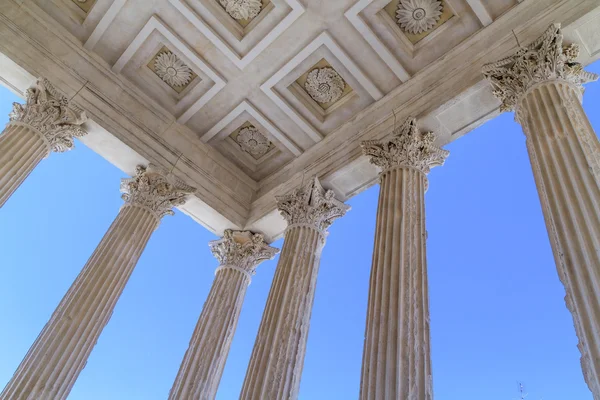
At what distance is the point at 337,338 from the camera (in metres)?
39.6

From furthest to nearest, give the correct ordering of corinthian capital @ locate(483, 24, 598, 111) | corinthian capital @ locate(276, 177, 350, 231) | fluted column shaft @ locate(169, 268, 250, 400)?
corinthian capital @ locate(276, 177, 350, 231) → fluted column shaft @ locate(169, 268, 250, 400) → corinthian capital @ locate(483, 24, 598, 111)

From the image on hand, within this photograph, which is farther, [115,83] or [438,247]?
[438,247]

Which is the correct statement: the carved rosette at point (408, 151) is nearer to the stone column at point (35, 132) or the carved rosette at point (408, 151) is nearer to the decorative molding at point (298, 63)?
the decorative molding at point (298, 63)

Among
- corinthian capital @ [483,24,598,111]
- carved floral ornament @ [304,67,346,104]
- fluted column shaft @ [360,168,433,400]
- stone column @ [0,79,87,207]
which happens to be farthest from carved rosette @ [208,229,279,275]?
corinthian capital @ [483,24,598,111]

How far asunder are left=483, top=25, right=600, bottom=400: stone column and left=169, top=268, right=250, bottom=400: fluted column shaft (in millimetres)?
11165

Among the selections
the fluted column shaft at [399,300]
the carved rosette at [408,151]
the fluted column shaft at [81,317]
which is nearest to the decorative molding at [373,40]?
the carved rosette at [408,151]

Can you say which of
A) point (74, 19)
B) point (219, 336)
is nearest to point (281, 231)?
point (219, 336)

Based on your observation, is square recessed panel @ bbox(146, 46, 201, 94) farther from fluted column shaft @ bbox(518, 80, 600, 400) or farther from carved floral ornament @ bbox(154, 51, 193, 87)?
fluted column shaft @ bbox(518, 80, 600, 400)

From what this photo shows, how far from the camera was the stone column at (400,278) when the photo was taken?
960 cm

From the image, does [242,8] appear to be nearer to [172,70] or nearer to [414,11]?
[172,70]

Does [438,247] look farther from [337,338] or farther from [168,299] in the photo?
[168,299]

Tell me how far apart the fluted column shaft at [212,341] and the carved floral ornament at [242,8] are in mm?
9105

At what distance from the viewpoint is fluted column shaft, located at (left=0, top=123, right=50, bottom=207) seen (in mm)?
14238

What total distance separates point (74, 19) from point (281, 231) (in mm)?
10551
